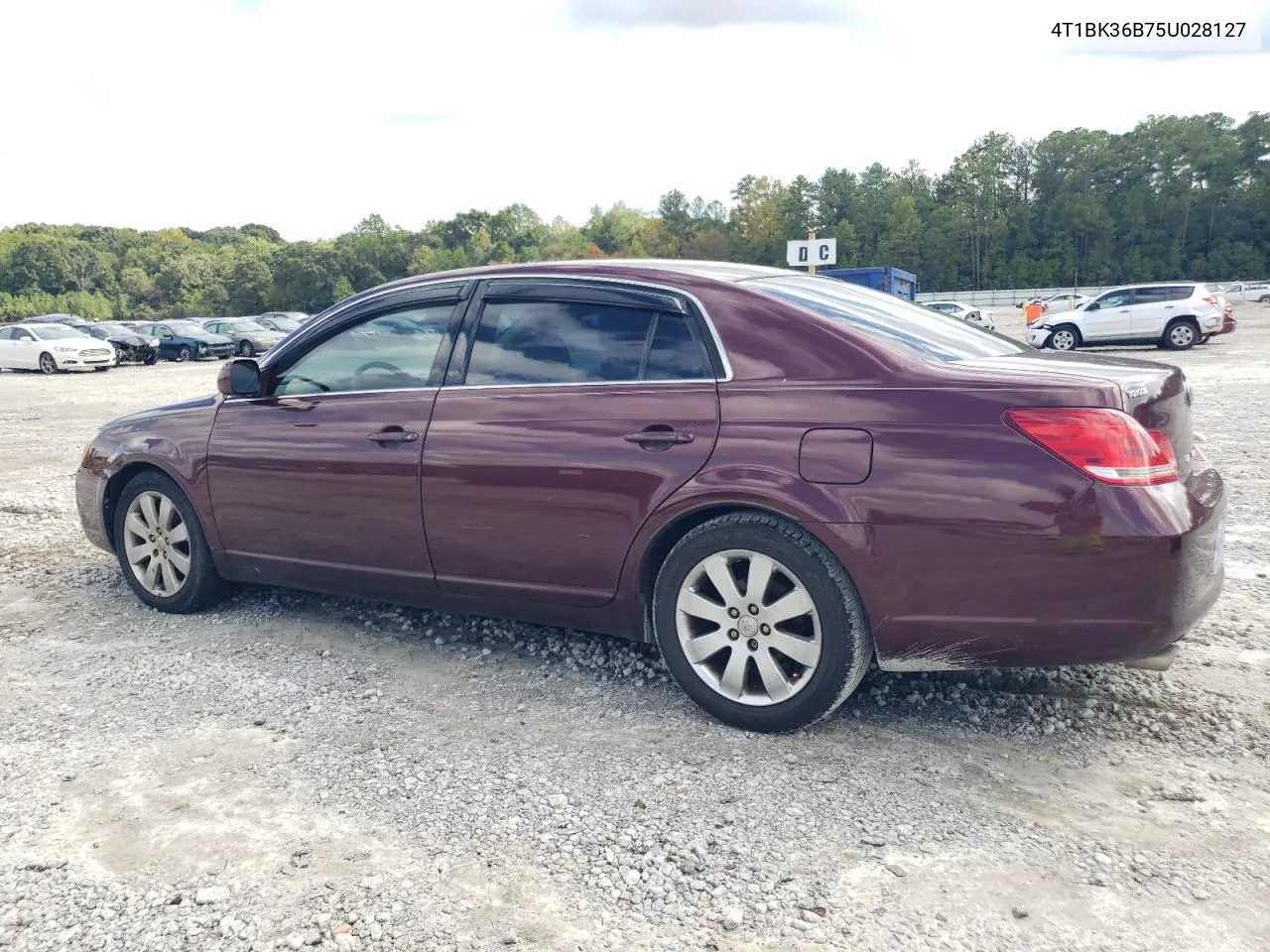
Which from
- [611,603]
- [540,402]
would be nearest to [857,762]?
[611,603]

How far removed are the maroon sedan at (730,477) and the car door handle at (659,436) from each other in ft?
0.04

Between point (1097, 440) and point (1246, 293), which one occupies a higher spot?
point (1246, 293)

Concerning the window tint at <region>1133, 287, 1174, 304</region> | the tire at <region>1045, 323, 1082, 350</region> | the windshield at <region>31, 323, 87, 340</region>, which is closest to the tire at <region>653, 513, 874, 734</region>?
the window tint at <region>1133, 287, 1174, 304</region>

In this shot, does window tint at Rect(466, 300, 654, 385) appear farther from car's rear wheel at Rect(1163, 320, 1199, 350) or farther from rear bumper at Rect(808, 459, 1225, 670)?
car's rear wheel at Rect(1163, 320, 1199, 350)

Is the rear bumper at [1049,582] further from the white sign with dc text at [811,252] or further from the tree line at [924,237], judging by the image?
the tree line at [924,237]

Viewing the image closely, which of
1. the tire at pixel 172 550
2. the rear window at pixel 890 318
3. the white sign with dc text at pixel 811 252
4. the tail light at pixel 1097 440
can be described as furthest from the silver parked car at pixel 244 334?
the tail light at pixel 1097 440

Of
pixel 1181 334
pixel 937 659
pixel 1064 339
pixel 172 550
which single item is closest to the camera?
pixel 937 659

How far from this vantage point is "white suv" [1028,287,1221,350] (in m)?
24.0

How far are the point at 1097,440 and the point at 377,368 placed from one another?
111 inches

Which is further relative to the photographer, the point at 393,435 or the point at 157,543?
the point at 157,543

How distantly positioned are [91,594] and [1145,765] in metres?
5.04

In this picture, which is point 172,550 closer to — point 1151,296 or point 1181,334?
point 1181,334

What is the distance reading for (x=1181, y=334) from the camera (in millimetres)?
24219

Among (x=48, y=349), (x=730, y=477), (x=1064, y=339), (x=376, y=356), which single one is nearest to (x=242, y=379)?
(x=376, y=356)
